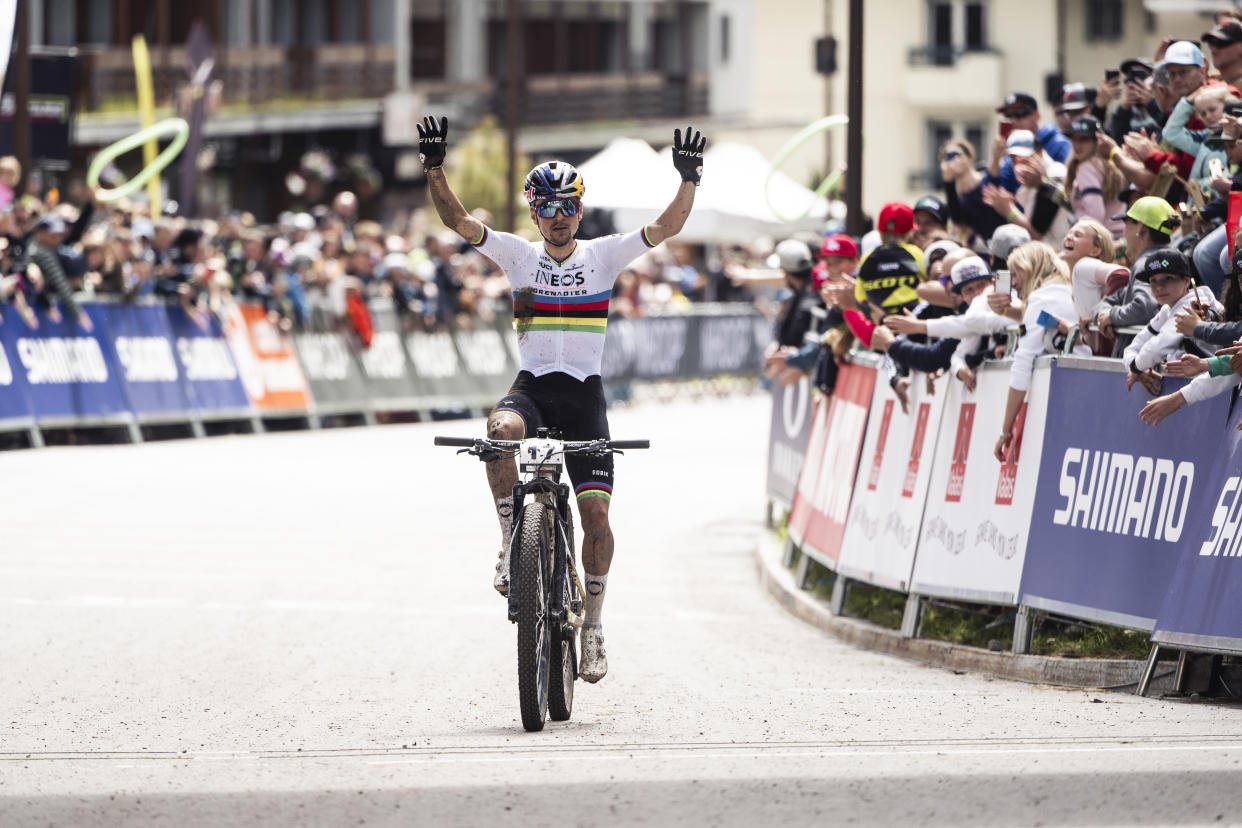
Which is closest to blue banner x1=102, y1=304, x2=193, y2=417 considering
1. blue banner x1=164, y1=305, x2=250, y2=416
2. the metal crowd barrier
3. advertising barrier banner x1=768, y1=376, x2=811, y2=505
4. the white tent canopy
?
the metal crowd barrier

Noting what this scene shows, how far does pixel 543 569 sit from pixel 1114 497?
2.94 meters

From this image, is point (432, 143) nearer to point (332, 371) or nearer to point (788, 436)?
point (788, 436)

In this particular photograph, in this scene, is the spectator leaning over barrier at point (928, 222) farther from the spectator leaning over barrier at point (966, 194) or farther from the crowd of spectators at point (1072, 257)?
the spectator leaning over barrier at point (966, 194)

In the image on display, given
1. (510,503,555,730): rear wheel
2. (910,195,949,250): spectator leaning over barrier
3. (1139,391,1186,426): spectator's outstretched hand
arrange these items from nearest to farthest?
1. (510,503,555,730): rear wheel
2. (1139,391,1186,426): spectator's outstretched hand
3. (910,195,949,250): spectator leaning over barrier

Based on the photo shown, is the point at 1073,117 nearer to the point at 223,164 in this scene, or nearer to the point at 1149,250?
the point at 1149,250

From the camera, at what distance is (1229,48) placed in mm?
13516

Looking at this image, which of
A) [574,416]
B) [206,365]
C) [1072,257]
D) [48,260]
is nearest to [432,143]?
[574,416]

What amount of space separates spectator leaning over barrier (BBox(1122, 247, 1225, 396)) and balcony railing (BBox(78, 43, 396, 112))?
43151 millimetres

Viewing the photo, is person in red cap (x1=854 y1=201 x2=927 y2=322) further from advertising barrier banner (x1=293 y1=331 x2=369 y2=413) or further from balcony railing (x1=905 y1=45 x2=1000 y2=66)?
balcony railing (x1=905 y1=45 x2=1000 y2=66)

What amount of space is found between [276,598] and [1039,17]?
55804 millimetres

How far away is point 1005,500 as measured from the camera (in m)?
11.3

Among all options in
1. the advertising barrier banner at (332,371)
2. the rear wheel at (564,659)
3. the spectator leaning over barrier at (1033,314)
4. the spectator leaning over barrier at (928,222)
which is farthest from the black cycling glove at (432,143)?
the advertising barrier banner at (332,371)

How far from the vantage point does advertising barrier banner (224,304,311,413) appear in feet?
86.4

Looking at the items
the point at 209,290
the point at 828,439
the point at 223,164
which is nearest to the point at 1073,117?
the point at 828,439
